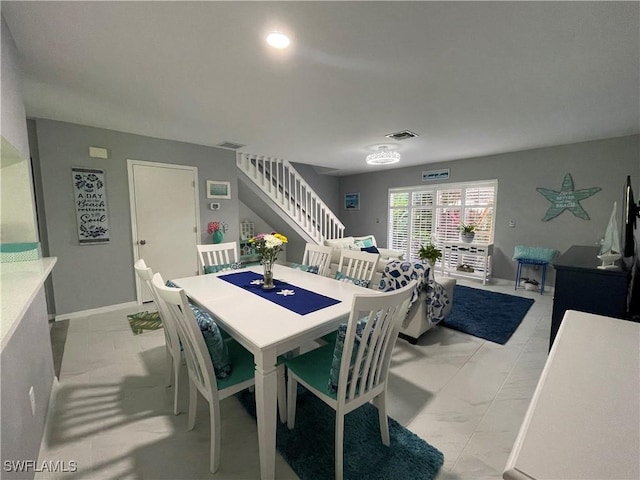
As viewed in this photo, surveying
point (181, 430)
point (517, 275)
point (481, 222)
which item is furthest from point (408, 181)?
point (181, 430)

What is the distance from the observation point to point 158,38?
5.63ft

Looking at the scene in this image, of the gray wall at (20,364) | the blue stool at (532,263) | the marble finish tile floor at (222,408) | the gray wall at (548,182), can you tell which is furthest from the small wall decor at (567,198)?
the gray wall at (20,364)

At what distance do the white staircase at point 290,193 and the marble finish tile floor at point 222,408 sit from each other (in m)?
3.06

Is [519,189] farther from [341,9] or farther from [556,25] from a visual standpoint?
[341,9]

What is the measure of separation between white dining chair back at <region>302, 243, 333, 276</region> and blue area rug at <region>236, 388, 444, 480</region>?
1313 mm

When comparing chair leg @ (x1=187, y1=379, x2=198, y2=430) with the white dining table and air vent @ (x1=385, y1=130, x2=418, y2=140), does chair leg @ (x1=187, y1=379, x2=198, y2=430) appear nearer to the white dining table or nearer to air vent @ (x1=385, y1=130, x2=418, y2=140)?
the white dining table

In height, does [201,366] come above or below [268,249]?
below

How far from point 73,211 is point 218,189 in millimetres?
1847

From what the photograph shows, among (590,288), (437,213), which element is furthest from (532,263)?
(590,288)

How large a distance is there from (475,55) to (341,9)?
41.4 inches

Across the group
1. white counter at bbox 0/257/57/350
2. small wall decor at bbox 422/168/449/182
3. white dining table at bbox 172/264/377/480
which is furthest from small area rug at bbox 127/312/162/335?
small wall decor at bbox 422/168/449/182

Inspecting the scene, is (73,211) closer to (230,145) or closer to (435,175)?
(230,145)

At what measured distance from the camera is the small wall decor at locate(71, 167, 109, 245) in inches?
131

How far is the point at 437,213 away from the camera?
5.93 meters
